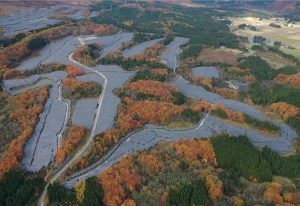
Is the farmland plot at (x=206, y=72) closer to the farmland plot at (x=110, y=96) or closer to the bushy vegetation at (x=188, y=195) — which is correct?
the farmland plot at (x=110, y=96)

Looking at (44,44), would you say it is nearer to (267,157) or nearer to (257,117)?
(257,117)

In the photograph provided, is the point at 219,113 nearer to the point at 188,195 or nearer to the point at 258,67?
the point at 188,195

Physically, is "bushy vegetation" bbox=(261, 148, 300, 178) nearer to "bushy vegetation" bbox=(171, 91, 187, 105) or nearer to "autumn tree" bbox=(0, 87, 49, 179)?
"bushy vegetation" bbox=(171, 91, 187, 105)

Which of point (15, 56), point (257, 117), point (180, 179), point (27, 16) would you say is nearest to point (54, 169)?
point (180, 179)

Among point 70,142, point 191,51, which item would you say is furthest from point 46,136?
point 191,51

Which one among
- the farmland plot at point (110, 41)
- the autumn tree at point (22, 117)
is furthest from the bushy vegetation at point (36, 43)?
the autumn tree at point (22, 117)

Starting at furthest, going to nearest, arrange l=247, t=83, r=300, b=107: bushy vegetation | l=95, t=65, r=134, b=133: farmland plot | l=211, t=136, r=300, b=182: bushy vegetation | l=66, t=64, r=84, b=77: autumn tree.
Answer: l=66, t=64, r=84, b=77: autumn tree → l=247, t=83, r=300, b=107: bushy vegetation → l=95, t=65, r=134, b=133: farmland plot → l=211, t=136, r=300, b=182: bushy vegetation

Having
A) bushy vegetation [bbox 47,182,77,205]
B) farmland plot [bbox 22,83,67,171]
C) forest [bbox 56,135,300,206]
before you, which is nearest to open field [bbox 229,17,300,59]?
forest [bbox 56,135,300,206]
